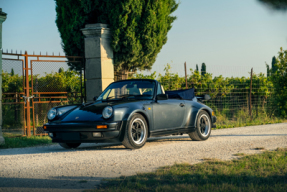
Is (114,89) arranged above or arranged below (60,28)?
below

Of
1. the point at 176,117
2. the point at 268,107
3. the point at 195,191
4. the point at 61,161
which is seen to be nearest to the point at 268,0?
the point at 195,191

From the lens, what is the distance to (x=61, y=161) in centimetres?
572

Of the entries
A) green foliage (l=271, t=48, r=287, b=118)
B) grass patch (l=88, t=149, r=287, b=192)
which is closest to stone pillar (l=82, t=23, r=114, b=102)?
grass patch (l=88, t=149, r=287, b=192)

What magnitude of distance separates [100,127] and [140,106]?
40.0 inches

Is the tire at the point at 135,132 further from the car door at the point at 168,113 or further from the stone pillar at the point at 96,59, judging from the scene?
the stone pillar at the point at 96,59

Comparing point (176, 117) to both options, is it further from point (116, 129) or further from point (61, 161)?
point (61, 161)

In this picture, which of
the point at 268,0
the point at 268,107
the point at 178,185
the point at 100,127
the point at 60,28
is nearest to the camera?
the point at 268,0

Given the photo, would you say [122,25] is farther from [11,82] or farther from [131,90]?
[131,90]

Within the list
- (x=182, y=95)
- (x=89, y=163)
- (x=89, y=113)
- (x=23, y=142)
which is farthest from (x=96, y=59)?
(x=89, y=163)

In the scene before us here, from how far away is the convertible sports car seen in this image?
664 centimetres

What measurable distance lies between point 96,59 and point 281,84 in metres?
9.10

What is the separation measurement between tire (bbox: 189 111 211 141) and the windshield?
1.47m

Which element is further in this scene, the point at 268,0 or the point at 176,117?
the point at 176,117

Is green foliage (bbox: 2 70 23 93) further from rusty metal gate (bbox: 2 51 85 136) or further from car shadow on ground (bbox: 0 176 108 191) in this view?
car shadow on ground (bbox: 0 176 108 191)
